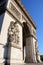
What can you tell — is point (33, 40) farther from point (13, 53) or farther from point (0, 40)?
point (0, 40)

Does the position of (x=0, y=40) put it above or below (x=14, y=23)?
below

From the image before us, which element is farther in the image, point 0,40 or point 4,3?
point 4,3

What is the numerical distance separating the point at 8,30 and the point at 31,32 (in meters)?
5.74

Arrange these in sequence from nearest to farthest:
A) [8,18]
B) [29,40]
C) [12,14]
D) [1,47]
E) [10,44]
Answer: [1,47] → [10,44] → [8,18] → [12,14] → [29,40]

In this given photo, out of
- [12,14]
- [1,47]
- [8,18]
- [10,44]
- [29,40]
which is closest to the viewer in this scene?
[1,47]

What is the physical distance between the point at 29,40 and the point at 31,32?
3.42 feet

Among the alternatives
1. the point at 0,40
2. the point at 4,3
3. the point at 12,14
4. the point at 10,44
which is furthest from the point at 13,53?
the point at 4,3

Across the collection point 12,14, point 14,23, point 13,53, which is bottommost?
point 13,53

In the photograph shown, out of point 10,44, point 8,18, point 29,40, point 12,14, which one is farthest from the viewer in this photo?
point 29,40

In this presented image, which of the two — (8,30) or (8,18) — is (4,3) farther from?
(8,30)

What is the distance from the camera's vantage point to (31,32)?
13.5 meters

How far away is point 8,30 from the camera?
8.21 meters

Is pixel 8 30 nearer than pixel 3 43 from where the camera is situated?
No

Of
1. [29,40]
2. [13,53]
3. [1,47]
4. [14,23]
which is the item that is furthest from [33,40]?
[1,47]
